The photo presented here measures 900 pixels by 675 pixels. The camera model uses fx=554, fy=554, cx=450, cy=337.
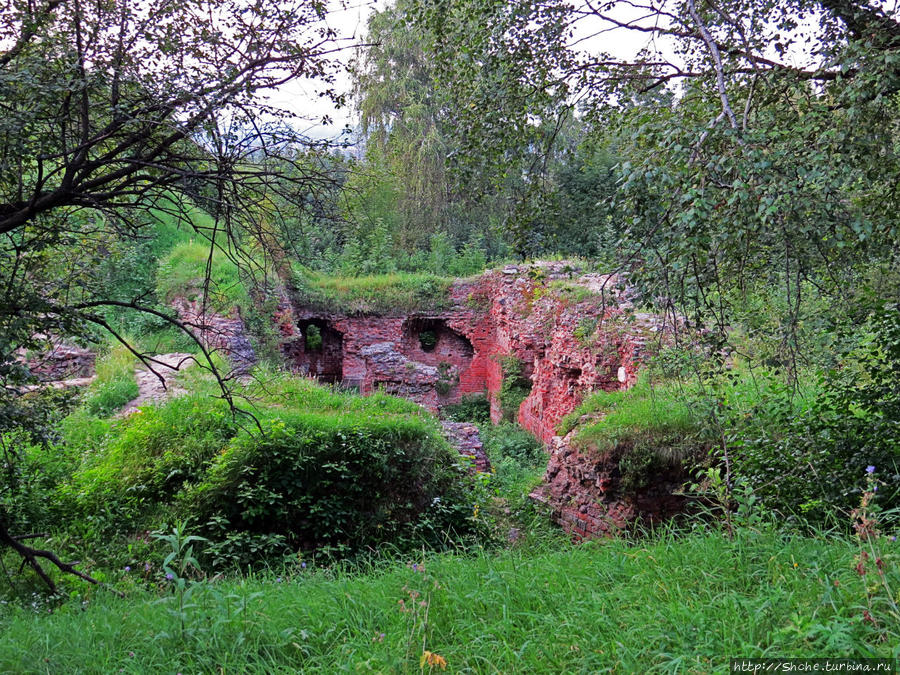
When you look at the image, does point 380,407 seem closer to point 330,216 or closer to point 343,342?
point 330,216

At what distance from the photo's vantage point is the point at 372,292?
17.9 m

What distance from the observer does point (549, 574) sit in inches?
127

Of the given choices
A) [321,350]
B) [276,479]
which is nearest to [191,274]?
[321,350]

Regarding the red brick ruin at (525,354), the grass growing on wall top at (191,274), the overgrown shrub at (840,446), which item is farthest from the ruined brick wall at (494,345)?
the overgrown shrub at (840,446)

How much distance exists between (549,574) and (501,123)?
10.6 feet

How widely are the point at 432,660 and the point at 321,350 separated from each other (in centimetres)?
1681

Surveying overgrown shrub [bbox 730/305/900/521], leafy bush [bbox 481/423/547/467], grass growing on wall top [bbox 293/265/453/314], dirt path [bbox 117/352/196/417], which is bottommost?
leafy bush [bbox 481/423/547/467]

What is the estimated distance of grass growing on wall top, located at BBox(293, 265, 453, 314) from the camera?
684 inches

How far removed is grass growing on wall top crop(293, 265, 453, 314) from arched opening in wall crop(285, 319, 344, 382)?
817 millimetres

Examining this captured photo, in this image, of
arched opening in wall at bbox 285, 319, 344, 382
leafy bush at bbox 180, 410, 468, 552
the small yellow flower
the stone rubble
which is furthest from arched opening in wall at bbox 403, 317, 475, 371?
the small yellow flower

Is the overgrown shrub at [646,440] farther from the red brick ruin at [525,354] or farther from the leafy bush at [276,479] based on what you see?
the leafy bush at [276,479]

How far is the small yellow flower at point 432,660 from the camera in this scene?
2217 mm

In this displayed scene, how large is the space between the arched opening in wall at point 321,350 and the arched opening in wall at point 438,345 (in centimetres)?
245

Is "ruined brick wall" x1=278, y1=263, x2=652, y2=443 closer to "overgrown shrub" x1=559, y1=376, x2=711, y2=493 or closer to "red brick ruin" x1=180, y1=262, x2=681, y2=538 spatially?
"red brick ruin" x1=180, y1=262, x2=681, y2=538
